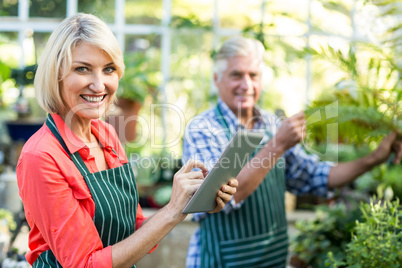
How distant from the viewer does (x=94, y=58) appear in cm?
124

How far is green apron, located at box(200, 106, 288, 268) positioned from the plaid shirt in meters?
0.05

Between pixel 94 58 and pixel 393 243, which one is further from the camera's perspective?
pixel 393 243

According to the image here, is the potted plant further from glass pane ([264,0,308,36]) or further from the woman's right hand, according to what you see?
the woman's right hand

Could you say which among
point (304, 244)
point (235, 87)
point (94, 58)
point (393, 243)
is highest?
point (94, 58)

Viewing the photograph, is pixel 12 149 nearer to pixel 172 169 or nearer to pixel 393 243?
pixel 172 169

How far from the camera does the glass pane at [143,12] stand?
4.43m

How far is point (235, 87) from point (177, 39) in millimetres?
2559

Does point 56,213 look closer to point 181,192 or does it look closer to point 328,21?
point 181,192

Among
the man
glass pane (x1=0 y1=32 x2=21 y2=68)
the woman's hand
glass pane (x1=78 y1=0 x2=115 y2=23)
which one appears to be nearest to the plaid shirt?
the man

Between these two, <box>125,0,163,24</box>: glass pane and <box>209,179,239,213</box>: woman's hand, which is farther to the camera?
<box>125,0,163,24</box>: glass pane

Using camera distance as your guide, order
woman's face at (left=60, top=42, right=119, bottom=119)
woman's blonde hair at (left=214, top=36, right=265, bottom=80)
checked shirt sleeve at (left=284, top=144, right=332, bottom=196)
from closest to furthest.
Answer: woman's face at (left=60, top=42, right=119, bottom=119) → woman's blonde hair at (left=214, top=36, right=265, bottom=80) → checked shirt sleeve at (left=284, top=144, right=332, bottom=196)

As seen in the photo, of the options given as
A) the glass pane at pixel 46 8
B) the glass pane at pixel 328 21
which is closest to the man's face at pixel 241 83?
the glass pane at pixel 328 21

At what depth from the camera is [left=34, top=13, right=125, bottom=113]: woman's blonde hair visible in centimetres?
121

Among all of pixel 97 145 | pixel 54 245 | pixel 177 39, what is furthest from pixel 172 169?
pixel 54 245
